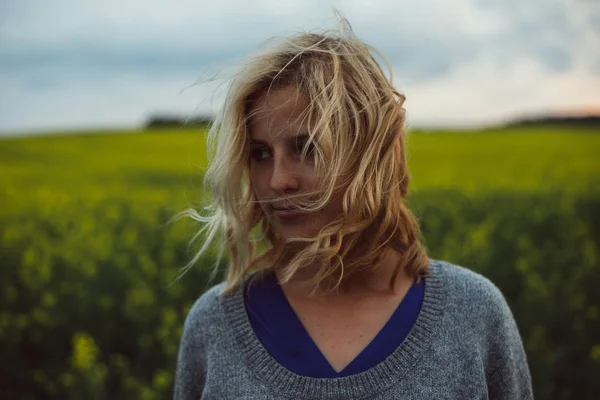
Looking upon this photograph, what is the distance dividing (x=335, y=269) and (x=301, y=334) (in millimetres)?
194

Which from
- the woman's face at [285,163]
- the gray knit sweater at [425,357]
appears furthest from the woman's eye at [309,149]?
the gray knit sweater at [425,357]

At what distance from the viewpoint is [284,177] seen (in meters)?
1.65

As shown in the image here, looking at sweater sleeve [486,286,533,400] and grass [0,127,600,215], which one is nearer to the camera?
sweater sleeve [486,286,533,400]

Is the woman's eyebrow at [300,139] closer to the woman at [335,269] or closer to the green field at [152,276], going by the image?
the woman at [335,269]

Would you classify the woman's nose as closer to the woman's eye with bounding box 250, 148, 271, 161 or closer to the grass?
the woman's eye with bounding box 250, 148, 271, 161

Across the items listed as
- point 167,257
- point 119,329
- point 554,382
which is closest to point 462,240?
point 554,382

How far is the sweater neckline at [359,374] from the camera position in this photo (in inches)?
65.7

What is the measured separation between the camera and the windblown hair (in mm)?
1629

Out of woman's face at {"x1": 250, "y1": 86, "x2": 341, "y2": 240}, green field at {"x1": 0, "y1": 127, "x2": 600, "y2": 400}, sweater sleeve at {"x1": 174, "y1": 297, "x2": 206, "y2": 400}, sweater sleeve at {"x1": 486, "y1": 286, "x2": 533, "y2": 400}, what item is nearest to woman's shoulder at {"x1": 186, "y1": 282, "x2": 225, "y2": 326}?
sweater sleeve at {"x1": 174, "y1": 297, "x2": 206, "y2": 400}

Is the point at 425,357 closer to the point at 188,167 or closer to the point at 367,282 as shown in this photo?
the point at 367,282

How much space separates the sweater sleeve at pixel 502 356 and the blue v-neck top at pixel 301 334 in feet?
0.67

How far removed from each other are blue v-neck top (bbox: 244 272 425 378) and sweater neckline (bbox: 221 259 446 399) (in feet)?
0.05

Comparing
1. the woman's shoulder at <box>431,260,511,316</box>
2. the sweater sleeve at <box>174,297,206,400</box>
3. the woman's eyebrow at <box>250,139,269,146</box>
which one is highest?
the woman's eyebrow at <box>250,139,269,146</box>

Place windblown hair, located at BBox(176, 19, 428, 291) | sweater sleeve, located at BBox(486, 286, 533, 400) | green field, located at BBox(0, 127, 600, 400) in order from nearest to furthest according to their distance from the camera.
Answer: windblown hair, located at BBox(176, 19, 428, 291) → sweater sleeve, located at BBox(486, 286, 533, 400) → green field, located at BBox(0, 127, 600, 400)
